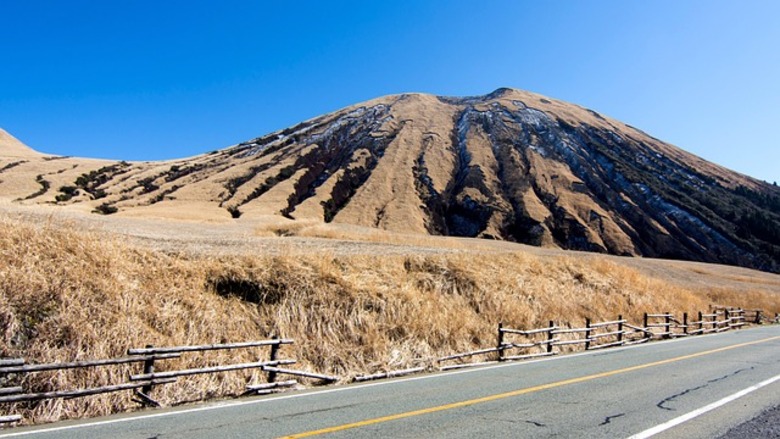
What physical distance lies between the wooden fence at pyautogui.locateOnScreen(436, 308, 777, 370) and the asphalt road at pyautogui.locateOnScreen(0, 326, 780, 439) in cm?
188

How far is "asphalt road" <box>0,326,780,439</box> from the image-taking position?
19.0 feet

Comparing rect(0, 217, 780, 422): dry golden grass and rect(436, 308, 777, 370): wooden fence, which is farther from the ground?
rect(0, 217, 780, 422): dry golden grass

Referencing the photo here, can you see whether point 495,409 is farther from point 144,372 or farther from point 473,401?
point 144,372

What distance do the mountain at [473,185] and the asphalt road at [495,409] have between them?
39874 mm

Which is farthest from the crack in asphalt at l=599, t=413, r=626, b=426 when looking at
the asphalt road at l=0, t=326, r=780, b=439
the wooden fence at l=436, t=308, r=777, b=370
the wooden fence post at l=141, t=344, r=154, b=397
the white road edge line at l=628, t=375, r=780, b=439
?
the wooden fence post at l=141, t=344, r=154, b=397

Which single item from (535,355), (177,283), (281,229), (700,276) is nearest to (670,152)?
(700,276)

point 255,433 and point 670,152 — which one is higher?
point 670,152

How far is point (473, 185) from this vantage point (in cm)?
7819

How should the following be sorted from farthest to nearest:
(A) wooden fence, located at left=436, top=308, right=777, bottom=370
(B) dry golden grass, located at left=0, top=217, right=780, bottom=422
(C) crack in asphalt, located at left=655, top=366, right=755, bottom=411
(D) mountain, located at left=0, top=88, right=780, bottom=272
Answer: (D) mountain, located at left=0, top=88, right=780, bottom=272 < (A) wooden fence, located at left=436, top=308, right=777, bottom=370 < (B) dry golden grass, located at left=0, top=217, right=780, bottom=422 < (C) crack in asphalt, located at left=655, top=366, right=755, bottom=411

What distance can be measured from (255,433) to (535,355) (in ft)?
31.3

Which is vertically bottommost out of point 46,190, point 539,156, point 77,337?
point 77,337

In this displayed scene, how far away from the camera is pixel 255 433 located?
5672 millimetres

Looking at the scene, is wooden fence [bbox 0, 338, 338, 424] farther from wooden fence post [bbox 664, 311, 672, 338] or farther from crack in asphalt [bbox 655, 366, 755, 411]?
wooden fence post [bbox 664, 311, 672, 338]

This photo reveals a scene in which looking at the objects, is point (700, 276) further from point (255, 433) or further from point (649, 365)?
point (255, 433)
